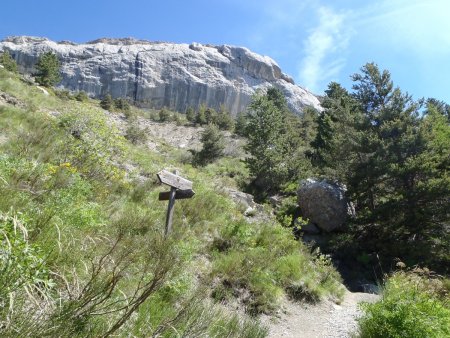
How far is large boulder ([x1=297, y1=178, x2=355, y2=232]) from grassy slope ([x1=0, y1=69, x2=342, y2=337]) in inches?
258

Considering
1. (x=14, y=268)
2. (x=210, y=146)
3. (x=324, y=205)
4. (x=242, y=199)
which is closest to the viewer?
(x=14, y=268)

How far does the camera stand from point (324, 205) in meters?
16.5

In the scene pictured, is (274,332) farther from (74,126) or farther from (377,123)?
(377,123)

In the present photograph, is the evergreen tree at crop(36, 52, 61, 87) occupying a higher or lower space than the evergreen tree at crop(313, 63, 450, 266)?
higher

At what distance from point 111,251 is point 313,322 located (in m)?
5.87

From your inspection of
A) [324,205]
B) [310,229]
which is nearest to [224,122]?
[324,205]

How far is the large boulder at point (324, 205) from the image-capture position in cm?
1634

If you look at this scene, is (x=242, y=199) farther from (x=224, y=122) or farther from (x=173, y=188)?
(x=224, y=122)

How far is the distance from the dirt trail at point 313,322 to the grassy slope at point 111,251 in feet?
0.92

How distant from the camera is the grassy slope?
2.02 m

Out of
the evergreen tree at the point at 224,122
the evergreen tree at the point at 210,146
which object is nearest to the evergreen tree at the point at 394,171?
the evergreen tree at the point at 210,146

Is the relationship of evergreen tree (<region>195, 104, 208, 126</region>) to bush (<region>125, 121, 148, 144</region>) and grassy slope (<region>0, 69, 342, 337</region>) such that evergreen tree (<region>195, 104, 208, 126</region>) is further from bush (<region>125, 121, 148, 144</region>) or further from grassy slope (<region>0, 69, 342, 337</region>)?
grassy slope (<region>0, 69, 342, 337</region>)

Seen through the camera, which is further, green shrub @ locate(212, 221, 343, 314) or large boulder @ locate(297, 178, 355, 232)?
large boulder @ locate(297, 178, 355, 232)

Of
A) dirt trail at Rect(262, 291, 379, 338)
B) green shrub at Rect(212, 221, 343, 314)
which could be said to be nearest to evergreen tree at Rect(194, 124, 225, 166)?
green shrub at Rect(212, 221, 343, 314)
